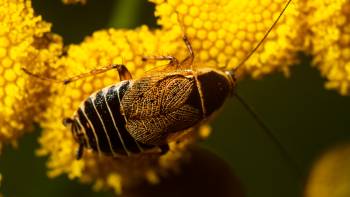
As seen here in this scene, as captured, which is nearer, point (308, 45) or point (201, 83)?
point (201, 83)

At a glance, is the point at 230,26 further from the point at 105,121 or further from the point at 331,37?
the point at 105,121

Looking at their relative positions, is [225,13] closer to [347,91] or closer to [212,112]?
[212,112]

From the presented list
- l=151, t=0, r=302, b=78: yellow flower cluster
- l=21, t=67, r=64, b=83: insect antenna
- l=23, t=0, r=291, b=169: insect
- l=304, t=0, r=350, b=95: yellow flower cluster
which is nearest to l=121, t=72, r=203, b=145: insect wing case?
l=23, t=0, r=291, b=169: insect

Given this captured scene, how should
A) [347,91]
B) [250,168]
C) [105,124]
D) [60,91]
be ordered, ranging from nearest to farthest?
[105,124] < [60,91] < [347,91] < [250,168]

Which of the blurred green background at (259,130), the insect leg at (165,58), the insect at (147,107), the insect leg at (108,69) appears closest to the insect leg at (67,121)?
the insect at (147,107)

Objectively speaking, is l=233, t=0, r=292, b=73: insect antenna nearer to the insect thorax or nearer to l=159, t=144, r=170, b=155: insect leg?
the insect thorax

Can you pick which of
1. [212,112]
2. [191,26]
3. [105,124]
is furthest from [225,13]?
[105,124]

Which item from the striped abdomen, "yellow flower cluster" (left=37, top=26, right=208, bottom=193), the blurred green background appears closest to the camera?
the striped abdomen
